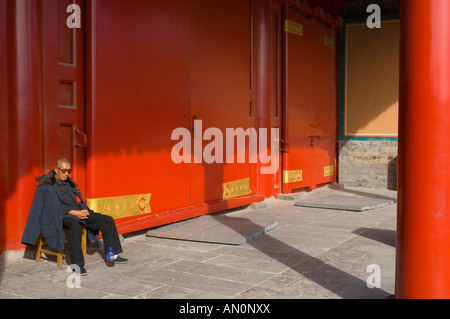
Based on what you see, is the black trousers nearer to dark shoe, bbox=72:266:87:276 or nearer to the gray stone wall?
dark shoe, bbox=72:266:87:276

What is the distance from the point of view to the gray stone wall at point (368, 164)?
1128 cm

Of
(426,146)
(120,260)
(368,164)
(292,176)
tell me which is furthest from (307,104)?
(426,146)

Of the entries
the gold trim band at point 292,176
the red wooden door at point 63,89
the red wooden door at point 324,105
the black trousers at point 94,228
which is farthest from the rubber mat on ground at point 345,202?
the black trousers at point 94,228

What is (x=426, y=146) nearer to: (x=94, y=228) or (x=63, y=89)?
(x=94, y=228)

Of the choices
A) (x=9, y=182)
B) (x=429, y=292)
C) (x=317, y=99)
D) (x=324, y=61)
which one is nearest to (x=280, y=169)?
(x=317, y=99)

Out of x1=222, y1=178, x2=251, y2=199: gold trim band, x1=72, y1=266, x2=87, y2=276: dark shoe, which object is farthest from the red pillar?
x1=222, y1=178, x2=251, y2=199: gold trim band

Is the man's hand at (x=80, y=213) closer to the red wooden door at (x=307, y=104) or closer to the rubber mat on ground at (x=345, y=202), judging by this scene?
the rubber mat on ground at (x=345, y=202)

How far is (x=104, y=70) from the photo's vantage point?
5734 millimetres

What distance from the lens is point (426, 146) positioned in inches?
124

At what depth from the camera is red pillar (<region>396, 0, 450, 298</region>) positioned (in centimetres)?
310

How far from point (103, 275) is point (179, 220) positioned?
7.51 feet

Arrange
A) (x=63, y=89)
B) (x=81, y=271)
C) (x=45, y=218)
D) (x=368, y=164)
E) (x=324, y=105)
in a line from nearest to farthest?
1. (x=81, y=271)
2. (x=45, y=218)
3. (x=63, y=89)
4. (x=324, y=105)
5. (x=368, y=164)

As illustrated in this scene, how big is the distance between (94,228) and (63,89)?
4.80 feet

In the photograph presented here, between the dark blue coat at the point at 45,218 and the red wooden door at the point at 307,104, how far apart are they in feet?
18.4
